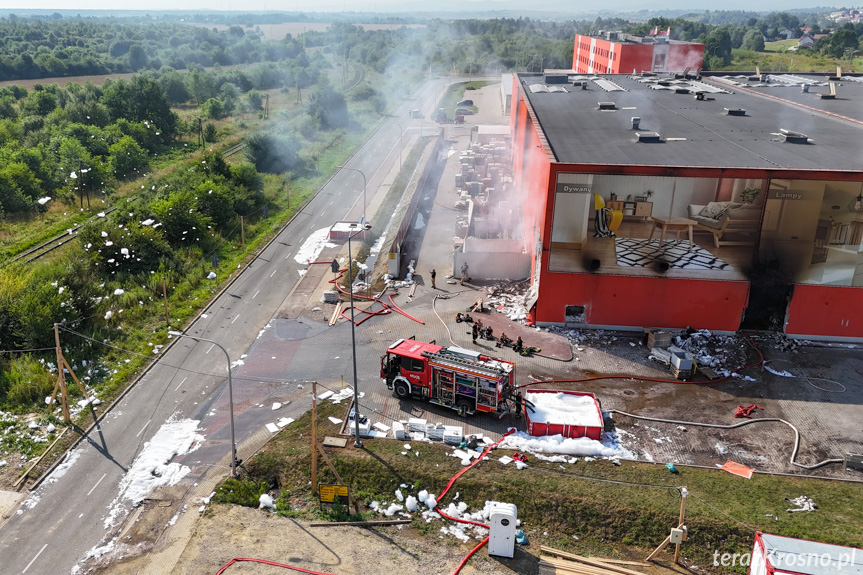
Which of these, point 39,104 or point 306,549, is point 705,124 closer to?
point 306,549

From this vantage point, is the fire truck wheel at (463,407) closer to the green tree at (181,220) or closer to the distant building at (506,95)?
the green tree at (181,220)

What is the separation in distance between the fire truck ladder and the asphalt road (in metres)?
7.11

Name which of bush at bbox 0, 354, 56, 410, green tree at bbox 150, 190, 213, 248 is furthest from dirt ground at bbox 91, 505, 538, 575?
green tree at bbox 150, 190, 213, 248

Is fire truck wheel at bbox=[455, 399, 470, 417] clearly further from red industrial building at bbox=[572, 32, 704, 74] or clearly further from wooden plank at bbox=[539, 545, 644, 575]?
red industrial building at bbox=[572, 32, 704, 74]

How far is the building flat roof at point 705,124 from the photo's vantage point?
27391mm

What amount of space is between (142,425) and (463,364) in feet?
38.7

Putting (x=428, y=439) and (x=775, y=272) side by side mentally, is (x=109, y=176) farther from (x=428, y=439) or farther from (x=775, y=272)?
(x=775, y=272)

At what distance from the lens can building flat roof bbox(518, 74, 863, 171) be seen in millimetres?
27391

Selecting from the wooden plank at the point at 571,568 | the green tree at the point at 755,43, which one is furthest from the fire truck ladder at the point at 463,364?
the green tree at the point at 755,43

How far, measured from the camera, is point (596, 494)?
17.9m

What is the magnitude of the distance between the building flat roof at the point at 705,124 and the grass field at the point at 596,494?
13569 mm

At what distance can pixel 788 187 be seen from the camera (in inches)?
1017

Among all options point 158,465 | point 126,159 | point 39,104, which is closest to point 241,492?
point 158,465

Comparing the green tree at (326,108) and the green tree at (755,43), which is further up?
the green tree at (755,43)
